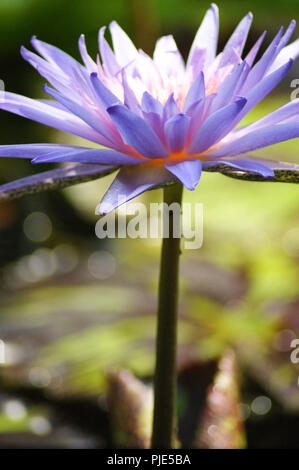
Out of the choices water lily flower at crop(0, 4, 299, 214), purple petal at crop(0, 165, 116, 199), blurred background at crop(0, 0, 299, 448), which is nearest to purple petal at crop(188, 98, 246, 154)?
water lily flower at crop(0, 4, 299, 214)

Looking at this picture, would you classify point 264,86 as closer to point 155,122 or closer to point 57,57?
point 155,122

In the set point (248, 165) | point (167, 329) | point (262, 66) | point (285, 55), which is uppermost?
point (285, 55)

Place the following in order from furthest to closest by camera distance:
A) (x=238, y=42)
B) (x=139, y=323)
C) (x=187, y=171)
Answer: (x=139, y=323), (x=238, y=42), (x=187, y=171)

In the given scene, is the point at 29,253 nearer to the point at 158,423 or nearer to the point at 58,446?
the point at 58,446

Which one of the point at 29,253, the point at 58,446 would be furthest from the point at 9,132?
the point at 58,446

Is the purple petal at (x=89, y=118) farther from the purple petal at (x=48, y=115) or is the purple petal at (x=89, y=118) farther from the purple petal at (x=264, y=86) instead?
the purple petal at (x=264, y=86)

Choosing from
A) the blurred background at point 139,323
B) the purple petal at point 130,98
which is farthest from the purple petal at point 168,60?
the blurred background at point 139,323

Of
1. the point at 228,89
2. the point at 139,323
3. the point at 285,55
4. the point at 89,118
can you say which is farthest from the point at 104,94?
the point at 139,323
